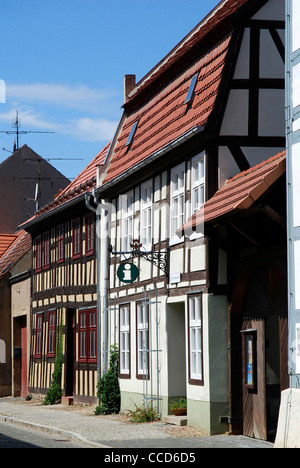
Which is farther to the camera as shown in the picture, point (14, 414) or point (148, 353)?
point (14, 414)

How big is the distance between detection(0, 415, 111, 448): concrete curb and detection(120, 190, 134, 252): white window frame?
15.6 ft

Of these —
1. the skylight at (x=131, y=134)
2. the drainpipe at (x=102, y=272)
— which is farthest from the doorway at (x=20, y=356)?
the skylight at (x=131, y=134)

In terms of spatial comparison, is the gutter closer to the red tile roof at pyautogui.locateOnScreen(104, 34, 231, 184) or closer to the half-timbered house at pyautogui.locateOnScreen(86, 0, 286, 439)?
the red tile roof at pyautogui.locateOnScreen(104, 34, 231, 184)

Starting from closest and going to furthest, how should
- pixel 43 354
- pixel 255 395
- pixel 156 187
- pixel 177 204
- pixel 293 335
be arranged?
pixel 293 335 < pixel 255 395 < pixel 177 204 < pixel 156 187 < pixel 43 354

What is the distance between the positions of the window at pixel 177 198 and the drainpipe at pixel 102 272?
501 centimetres

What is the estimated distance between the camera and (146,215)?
2141 cm

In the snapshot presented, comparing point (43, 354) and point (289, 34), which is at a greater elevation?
point (289, 34)

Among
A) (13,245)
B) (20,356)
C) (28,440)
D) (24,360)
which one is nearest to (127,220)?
(28,440)

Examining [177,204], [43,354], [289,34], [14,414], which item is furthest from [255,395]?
[43,354]

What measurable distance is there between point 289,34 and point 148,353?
9071 mm

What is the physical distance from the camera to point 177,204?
63.6 ft

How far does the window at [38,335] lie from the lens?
30.5 m
